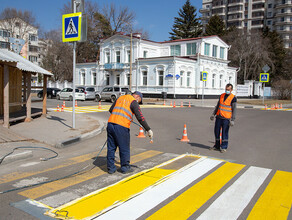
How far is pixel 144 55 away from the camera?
143 feet

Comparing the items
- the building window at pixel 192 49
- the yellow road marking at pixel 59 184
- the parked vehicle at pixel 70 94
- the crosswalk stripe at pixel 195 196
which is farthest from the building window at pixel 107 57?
the crosswalk stripe at pixel 195 196

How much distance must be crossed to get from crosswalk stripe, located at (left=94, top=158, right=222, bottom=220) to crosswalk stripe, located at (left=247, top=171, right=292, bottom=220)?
1278mm

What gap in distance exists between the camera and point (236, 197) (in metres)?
4.48

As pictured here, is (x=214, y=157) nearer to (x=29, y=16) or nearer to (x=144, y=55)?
(x=144, y=55)

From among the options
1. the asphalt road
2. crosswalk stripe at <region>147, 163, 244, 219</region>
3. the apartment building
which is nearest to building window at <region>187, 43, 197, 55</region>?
the asphalt road

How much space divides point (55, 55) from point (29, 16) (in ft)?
31.3

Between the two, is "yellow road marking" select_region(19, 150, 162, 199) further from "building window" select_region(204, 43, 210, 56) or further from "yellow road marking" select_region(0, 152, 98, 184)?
"building window" select_region(204, 43, 210, 56)

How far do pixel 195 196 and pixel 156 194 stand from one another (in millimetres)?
626

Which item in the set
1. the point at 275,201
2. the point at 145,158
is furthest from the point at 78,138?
the point at 275,201

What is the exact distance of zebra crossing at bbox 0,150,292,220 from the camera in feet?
12.6

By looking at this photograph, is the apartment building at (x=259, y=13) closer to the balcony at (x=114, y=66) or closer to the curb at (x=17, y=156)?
the balcony at (x=114, y=66)

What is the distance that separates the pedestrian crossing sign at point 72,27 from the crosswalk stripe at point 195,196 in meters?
7.09

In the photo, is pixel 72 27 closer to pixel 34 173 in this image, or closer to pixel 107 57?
pixel 34 173

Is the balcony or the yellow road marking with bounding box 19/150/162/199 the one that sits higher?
the balcony
